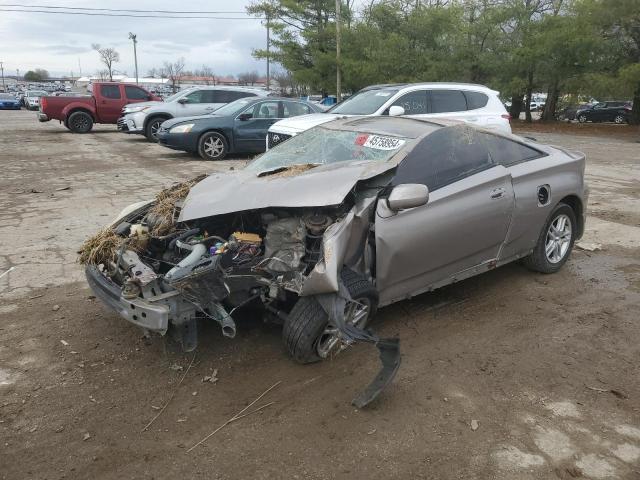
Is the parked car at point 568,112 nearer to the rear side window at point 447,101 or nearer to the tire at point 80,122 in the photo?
the rear side window at point 447,101

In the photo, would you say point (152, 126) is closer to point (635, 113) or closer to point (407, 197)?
point (407, 197)

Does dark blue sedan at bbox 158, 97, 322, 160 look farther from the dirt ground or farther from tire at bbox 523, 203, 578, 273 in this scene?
tire at bbox 523, 203, 578, 273

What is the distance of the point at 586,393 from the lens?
3.27m

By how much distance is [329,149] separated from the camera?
444 cm

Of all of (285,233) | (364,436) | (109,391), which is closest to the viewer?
(364,436)

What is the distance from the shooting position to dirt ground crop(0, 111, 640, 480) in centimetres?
267

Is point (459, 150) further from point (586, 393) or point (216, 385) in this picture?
point (216, 385)

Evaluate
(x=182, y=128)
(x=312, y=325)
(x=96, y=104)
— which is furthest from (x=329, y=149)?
(x=96, y=104)

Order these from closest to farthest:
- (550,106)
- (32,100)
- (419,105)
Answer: (419,105) → (550,106) → (32,100)

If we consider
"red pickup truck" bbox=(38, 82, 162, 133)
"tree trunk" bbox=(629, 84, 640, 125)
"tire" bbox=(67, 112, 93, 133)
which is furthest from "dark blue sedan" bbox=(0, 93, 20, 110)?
"tree trunk" bbox=(629, 84, 640, 125)

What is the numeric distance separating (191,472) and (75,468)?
57 centimetres

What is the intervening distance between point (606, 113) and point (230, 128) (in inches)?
1090

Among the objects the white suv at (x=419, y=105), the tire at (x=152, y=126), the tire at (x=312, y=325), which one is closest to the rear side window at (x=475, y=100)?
the white suv at (x=419, y=105)

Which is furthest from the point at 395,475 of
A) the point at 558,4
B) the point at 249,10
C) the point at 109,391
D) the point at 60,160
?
the point at 249,10
